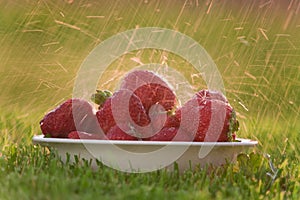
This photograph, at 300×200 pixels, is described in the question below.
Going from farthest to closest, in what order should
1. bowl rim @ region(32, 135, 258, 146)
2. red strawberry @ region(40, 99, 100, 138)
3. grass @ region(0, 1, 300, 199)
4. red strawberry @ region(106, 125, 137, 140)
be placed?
red strawberry @ region(40, 99, 100, 138) → red strawberry @ region(106, 125, 137, 140) → bowl rim @ region(32, 135, 258, 146) → grass @ region(0, 1, 300, 199)

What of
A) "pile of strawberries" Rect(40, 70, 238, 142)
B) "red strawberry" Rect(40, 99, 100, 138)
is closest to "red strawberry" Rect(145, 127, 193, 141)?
"pile of strawberries" Rect(40, 70, 238, 142)

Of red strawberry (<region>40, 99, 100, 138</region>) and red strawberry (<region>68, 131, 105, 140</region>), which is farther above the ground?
red strawberry (<region>40, 99, 100, 138</region>)

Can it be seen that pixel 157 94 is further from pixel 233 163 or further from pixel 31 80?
pixel 31 80

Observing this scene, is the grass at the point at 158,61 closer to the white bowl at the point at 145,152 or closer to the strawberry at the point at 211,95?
the white bowl at the point at 145,152

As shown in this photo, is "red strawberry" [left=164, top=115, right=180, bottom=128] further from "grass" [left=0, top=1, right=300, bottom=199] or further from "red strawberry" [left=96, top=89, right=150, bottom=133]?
"grass" [left=0, top=1, right=300, bottom=199]

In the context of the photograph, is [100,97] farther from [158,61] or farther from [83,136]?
[158,61]

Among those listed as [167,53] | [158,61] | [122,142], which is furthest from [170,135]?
[167,53]
